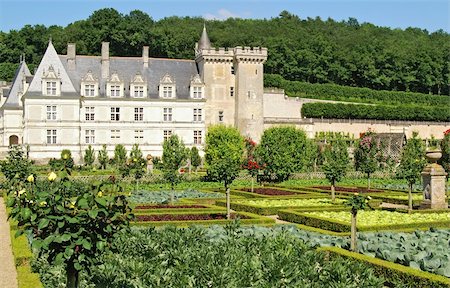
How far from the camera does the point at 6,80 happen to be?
2446 inches

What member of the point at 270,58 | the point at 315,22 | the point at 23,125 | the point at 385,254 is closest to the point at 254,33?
the point at 270,58

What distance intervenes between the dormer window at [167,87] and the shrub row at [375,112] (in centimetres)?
1492

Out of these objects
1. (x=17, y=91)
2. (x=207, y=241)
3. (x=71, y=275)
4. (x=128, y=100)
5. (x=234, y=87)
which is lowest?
(x=207, y=241)

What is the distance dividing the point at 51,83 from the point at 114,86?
16.0 feet

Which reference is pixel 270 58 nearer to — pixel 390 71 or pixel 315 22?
pixel 390 71

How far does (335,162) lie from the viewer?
25.5 m

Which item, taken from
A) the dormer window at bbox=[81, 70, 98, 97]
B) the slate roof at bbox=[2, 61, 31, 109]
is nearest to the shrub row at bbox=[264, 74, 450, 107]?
the dormer window at bbox=[81, 70, 98, 97]

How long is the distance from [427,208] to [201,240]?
12.2 m

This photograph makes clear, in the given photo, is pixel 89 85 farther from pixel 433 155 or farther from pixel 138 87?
pixel 433 155

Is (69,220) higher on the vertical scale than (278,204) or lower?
higher

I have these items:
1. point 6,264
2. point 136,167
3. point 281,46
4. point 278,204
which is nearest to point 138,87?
point 136,167

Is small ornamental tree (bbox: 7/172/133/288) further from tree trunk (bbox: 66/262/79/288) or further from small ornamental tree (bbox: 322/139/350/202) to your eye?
small ornamental tree (bbox: 322/139/350/202)

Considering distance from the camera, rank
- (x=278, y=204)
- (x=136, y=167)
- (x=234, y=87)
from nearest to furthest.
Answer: (x=278, y=204)
(x=136, y=167)
(x=234, y=87)

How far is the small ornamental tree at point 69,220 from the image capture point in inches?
264
